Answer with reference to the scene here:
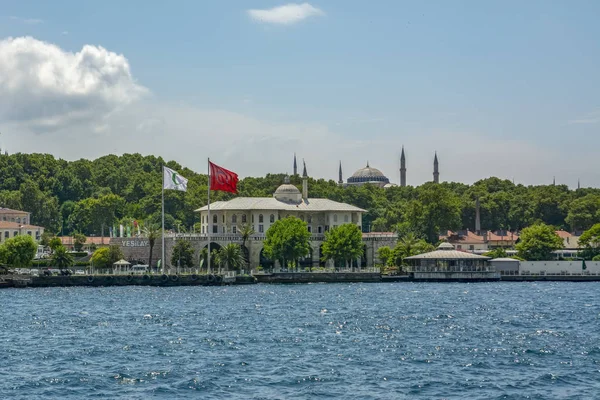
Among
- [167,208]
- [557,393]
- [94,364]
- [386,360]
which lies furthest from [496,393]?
[167,208]

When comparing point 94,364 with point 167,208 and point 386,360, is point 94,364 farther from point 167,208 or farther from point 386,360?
point 167,208

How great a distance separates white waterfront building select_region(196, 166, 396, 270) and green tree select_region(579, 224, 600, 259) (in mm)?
25160

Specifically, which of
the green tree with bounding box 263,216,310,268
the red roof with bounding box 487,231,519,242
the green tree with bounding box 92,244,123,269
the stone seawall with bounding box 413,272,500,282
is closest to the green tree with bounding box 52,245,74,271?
the green tree with bounding box 92,244,123,269

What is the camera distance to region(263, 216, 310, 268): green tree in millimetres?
113688

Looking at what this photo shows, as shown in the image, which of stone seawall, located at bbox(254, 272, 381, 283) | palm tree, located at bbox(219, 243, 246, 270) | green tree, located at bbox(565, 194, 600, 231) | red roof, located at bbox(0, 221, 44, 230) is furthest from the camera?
green tree, located at bbox(565, 194, 600, 231)

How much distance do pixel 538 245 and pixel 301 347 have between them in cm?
8535

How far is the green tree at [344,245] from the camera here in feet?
381

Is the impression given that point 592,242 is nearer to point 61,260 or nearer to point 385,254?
point 385,254

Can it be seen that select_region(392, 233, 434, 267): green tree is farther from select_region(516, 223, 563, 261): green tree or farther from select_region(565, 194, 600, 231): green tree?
select_region(565, 194, 600, 231): green tree

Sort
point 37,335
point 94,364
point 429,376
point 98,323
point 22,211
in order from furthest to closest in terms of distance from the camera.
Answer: point 22,211, point 98,323, point 37,335, point 94,364, point 429,376

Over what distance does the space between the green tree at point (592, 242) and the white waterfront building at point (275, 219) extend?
991 inches

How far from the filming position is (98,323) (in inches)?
2393

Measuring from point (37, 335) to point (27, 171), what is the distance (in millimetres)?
138126

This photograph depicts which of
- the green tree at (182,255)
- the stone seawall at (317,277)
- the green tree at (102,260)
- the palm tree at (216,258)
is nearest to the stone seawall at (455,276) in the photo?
the stone seawall at (317,277)
